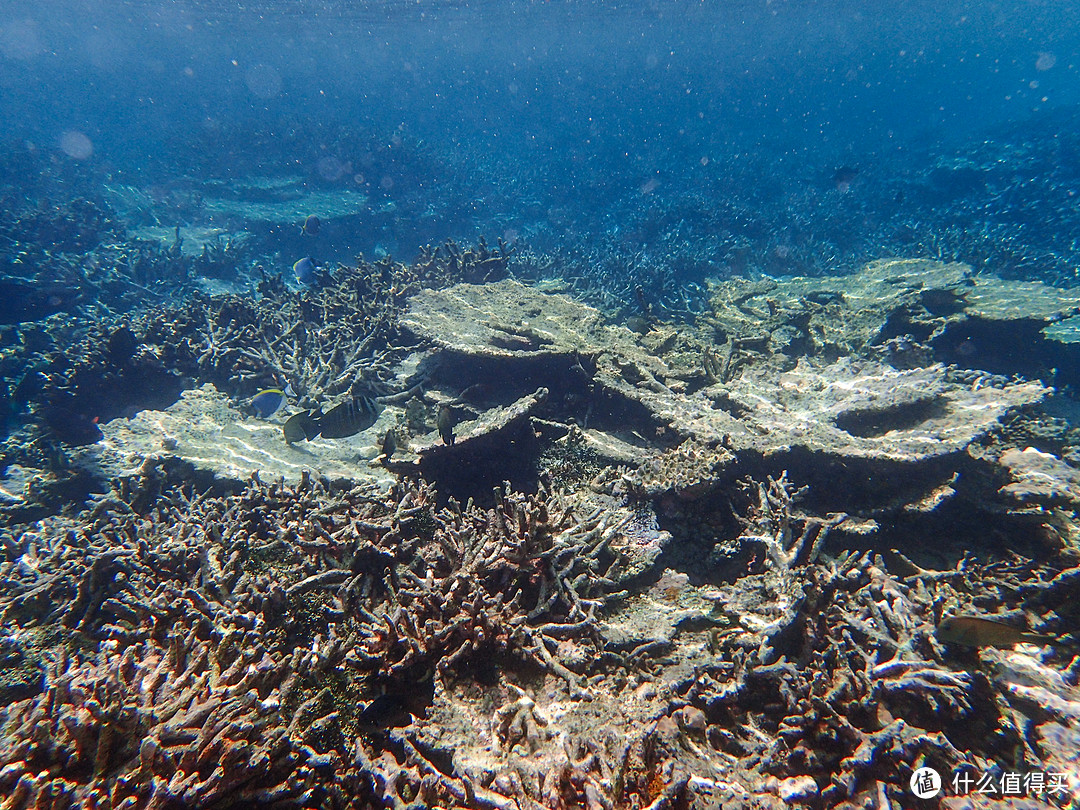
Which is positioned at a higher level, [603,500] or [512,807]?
[603,500]

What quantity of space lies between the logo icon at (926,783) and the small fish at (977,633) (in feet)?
2.51

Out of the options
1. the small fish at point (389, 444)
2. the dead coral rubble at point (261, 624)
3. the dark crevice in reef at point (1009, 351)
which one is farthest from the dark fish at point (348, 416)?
the dark crevice in reef at point (1009, 351)

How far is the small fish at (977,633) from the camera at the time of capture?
2.43 m

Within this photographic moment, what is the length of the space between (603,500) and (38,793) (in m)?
3.34

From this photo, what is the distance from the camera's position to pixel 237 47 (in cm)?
7475

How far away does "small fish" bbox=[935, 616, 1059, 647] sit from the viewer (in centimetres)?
243

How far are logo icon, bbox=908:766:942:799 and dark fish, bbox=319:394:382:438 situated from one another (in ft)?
13.0

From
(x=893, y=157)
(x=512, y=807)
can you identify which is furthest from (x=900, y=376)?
(x=893, y=157)

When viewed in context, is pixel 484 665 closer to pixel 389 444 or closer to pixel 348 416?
pixel 389 444

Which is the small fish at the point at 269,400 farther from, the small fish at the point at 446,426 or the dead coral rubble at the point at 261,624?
the small fish at the point at 446,426

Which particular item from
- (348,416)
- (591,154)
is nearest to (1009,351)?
(348,416)

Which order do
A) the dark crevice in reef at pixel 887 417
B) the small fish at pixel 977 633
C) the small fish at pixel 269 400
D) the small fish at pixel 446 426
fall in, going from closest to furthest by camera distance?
the small fish at pixel 977 633 < the small fish at pixel 446 426 < the dark crevice in reef at pixel 887 417 < the small fish at pixel 269 400

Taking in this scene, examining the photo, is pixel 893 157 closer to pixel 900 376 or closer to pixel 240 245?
pixel 900 376

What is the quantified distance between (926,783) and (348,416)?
4125 mm
